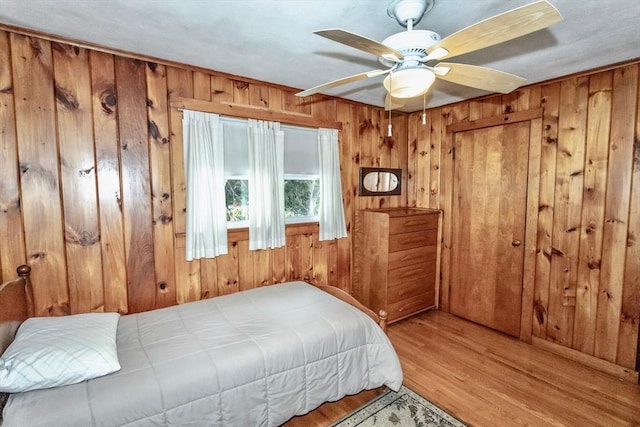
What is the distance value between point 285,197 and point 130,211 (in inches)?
53.2

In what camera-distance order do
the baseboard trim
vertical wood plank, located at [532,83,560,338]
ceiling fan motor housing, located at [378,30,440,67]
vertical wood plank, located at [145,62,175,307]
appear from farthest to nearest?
vertical wood plank, located at [532,83,560,338]
the baseboard trim
vertical wood plank, located at [145,62,175,307]
ceiling fan motor housing, located at [378,30,440,67]

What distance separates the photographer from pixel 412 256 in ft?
11.4

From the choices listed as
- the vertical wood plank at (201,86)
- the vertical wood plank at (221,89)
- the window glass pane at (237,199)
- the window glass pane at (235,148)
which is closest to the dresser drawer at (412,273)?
the window glass pane at (237,199)

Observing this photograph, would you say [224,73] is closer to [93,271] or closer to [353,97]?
[353,97]

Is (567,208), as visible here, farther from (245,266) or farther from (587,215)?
(245,266)

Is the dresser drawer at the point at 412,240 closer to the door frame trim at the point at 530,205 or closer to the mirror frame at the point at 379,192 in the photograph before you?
the mirror frame at the point at 379,192

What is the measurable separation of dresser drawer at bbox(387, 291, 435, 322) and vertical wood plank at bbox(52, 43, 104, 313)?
2.69m

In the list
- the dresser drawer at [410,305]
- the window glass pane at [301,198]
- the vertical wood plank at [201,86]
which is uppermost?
the vertical wood plank at [201,86]

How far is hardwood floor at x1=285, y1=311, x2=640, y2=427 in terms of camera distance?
2041 mm

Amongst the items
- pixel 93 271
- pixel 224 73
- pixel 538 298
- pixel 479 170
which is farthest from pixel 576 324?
pixel 93 271

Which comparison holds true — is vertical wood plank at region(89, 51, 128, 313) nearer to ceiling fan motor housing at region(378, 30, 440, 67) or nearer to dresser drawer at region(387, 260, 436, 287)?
ceiling fan motor housing at region(378, 30, 440, 67)

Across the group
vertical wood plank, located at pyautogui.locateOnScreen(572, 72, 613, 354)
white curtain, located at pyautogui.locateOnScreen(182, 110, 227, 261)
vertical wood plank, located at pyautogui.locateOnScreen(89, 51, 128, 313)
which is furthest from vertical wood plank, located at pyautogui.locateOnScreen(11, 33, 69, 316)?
vertical wood plank, located at pyautogui.locateOnScreen(572, 72, 613, 354)

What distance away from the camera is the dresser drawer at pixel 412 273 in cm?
329

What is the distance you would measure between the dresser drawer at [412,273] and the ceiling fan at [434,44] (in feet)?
6.77
